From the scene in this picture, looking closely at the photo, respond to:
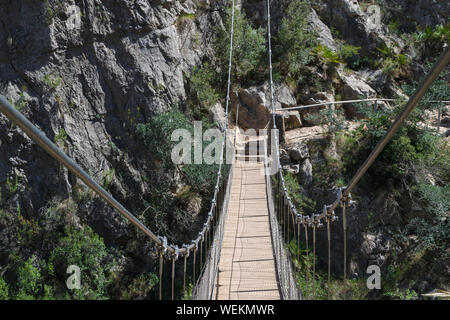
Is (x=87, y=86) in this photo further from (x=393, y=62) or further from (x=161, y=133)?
(x=393, y=62)

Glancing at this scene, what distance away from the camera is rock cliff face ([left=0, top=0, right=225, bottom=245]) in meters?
5.84

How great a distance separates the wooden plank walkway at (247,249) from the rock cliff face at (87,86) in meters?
1.79

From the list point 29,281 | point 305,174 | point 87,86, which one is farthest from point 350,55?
point 29,281

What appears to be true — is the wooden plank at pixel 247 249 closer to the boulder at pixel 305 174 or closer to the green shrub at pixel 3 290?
the boulder at pixel 305 174

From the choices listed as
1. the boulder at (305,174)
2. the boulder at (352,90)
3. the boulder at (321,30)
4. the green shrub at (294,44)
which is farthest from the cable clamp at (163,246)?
the boulder at (321,30)

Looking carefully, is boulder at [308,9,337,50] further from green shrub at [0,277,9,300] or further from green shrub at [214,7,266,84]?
green shrub at [0,277,9,300]

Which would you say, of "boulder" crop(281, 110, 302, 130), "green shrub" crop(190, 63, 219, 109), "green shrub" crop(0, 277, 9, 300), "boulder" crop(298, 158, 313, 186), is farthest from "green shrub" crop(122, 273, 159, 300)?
"boulder" crop(281, 110, 302, 130)

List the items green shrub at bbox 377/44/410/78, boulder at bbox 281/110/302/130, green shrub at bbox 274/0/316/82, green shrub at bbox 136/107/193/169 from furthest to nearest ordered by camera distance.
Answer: green shrub at bbox 377/44/410/78, green shrub at bbox 274/0/316/82, boulder at bbox 281/110/302/130, green shrub at bbox 136/107/193/169

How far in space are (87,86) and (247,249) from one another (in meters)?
3.71

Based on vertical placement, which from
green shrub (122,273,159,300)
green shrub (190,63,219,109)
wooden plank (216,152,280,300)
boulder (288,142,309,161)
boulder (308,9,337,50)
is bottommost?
green shrub (122,273,159,300)

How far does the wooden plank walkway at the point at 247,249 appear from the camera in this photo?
3502 millimetres

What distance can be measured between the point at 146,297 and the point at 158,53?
3.86 metres

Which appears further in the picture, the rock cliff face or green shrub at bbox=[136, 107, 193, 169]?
green shrub at bbox=[136, 107, 193, 169]

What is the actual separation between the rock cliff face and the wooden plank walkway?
1793 mm
